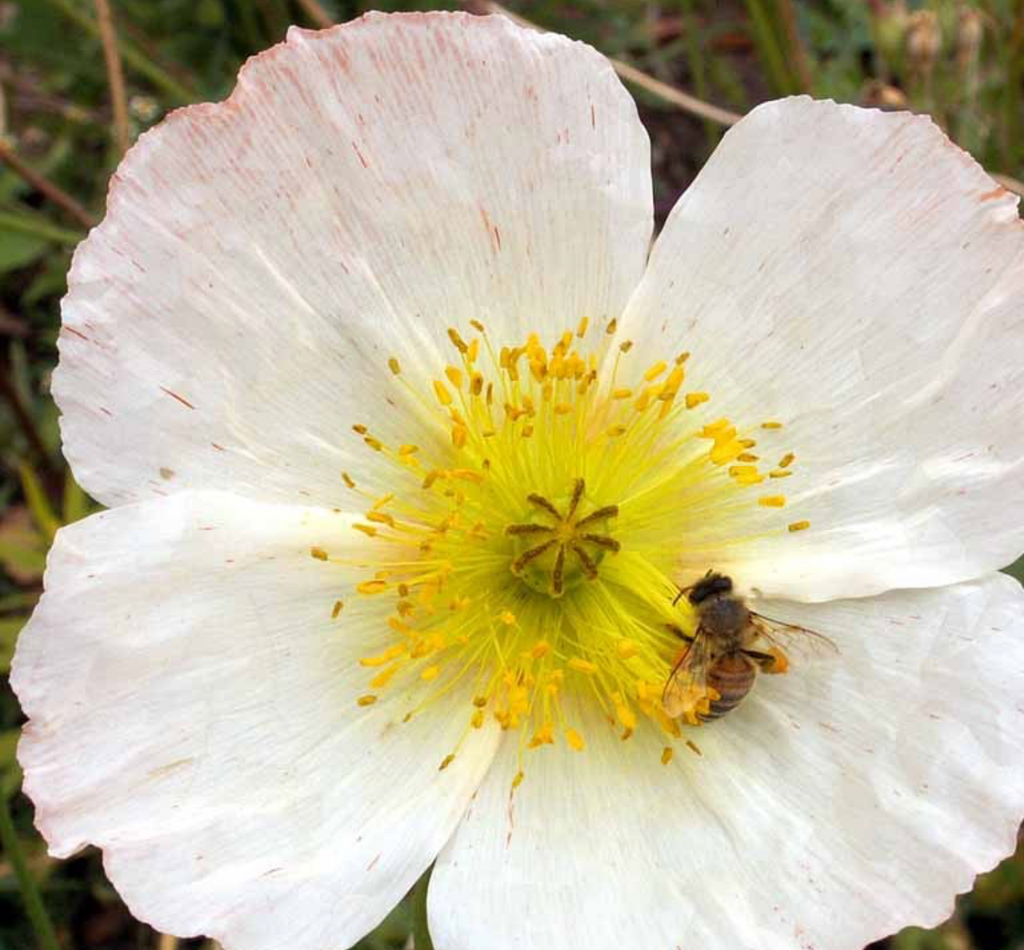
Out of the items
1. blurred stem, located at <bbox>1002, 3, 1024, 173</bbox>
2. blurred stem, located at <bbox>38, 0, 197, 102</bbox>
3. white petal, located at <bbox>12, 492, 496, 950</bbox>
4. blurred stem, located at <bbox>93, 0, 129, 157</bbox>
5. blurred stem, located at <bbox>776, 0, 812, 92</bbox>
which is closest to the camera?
white petal, located at <bbox>12, 492, 496, 950</bbox>

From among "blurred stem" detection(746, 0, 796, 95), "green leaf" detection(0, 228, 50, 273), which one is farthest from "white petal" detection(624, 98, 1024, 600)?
"green leaf" detection(0, 228, 50, 273)

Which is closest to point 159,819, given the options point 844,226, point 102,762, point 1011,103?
point 102,762

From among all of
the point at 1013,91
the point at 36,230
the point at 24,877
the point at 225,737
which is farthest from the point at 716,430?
the point at 1013,91

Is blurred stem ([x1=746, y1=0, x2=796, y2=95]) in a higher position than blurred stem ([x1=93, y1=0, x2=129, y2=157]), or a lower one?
lower

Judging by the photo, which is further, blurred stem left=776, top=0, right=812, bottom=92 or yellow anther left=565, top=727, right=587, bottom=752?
blurred stem left=776, top=0, right=812, bottom=92

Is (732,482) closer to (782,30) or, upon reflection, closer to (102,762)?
(102,762)

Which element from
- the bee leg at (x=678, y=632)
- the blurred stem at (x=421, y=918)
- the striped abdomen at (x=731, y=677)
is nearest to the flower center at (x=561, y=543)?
the bee leg at (x=678, y=632)

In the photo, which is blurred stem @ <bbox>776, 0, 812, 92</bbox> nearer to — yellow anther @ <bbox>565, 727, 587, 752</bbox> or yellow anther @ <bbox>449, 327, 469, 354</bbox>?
yellow anther @ <bbox>449, 327, 469, 354</bbox>

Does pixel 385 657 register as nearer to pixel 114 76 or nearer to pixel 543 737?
pixel 543 737
